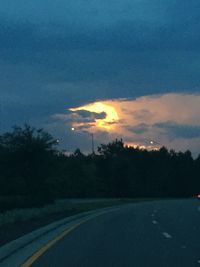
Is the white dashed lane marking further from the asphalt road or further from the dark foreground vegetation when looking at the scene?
the dark foreground vegetation

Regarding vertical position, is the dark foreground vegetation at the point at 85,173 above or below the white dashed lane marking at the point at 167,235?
above

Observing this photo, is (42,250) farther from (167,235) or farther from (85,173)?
(85,173)

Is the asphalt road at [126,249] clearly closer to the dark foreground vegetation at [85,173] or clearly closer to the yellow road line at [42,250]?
the yellow road line at [42,250]

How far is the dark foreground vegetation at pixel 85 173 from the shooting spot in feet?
208

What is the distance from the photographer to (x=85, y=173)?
11881 centimetres

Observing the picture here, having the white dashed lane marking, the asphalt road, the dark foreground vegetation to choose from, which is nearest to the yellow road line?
the asphalt road

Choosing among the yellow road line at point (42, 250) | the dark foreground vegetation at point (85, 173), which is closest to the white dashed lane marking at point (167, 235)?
the yellow road line at point (42, 250)

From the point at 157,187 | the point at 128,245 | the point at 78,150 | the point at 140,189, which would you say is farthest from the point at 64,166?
the point at 128,245

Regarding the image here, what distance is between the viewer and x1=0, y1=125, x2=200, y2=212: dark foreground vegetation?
63469 millimetres

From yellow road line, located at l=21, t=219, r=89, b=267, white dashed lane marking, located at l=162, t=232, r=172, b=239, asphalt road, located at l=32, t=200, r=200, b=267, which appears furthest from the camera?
white dashed lane marking, located at l=162, t=232, r=172, b=239

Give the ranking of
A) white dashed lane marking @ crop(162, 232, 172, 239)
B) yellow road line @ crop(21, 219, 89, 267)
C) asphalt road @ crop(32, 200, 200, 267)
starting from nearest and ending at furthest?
yellow road line @ crop(21, 219, 89, 267)
asphalt road @ crop(32, 200, 200, 267)
white dashed lane marking @ crop(162, 232, 172, 239)

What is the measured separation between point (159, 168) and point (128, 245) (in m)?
140

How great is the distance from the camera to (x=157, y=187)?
154 m

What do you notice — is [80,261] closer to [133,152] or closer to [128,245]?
[128,245]
